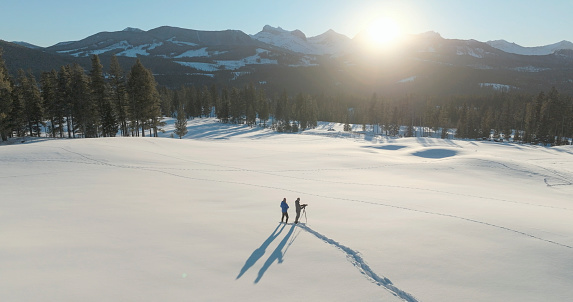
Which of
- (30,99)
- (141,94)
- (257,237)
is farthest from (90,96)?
(257,237)

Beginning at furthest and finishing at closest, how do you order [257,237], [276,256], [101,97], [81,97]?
[101,97], [81,97], [257,237], [276,256]

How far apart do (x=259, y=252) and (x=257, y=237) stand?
1.27m

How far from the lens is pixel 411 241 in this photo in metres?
10.4

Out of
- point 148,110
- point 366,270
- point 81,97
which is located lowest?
point 366,270

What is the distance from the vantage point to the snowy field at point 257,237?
732 cm

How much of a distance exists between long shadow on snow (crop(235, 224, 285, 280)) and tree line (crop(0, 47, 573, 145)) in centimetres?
3824

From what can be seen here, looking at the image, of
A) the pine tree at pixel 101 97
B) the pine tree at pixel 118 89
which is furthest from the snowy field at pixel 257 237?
the pine tree at pixel 101 97

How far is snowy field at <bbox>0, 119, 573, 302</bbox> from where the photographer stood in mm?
7320

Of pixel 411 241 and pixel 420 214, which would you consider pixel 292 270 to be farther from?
pixel 420 214

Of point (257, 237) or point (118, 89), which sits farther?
point (118, 89)

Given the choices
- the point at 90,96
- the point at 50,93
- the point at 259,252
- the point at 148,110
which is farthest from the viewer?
the point at 50,93

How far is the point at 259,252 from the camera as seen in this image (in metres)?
9.39

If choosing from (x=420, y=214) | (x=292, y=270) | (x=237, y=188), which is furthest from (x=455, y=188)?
(x=292, y=270)

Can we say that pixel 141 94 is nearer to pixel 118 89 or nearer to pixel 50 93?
pixel 118 89
